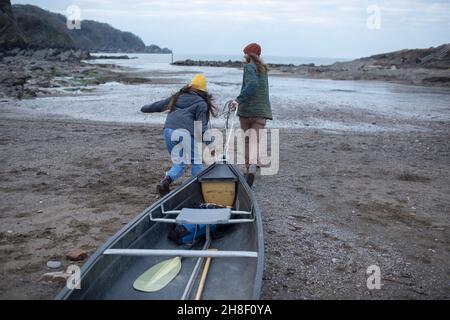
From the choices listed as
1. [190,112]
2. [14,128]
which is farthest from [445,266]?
[14,128]

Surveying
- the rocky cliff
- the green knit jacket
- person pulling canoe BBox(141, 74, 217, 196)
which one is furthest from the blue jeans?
the rocky cliff

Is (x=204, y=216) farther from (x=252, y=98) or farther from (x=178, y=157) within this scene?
(x=252, y=98)

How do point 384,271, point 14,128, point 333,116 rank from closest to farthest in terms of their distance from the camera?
point 384,271 < point 14,128 < point 333,116

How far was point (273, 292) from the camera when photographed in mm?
3801

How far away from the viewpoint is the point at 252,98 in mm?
6840

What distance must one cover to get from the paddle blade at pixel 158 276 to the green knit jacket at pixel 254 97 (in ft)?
11.2

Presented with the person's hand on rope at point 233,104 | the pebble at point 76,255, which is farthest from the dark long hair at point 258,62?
the pebble at point 76,255

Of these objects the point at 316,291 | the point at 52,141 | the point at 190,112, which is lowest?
the point at 316,291

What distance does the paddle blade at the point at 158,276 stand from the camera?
12.0 ft

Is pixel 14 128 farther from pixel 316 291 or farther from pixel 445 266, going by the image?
pixel 445 266

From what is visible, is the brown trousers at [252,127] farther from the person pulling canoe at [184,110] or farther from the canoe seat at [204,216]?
the canoe seat at [204,216]

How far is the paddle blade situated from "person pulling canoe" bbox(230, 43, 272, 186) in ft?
9.47
